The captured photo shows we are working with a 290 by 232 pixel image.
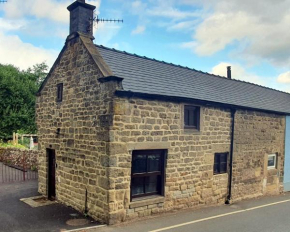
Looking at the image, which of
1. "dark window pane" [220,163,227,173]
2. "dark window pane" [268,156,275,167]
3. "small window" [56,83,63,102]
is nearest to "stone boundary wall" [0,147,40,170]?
"small window" [56,83,63,102]

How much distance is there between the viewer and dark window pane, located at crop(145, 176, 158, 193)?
932 cm

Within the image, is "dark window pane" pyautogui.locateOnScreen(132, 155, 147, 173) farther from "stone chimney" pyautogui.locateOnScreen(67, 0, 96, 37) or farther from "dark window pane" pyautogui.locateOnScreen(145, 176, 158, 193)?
"stone chimney" pyautogui.locateOnScreen(67, 0, 96, 37)

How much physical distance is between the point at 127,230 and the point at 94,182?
1.93 metres

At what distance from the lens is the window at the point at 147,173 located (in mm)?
8945

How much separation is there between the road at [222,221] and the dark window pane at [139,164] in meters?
1.69

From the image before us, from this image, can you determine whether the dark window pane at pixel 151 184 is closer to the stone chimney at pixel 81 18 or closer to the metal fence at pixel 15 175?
A: the stone chimney at pixel 81 18

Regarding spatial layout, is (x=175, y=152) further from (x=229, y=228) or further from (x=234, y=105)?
(x=234, y=105)

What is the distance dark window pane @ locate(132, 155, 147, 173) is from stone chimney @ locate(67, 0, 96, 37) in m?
5.11

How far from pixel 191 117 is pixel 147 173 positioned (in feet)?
9.79

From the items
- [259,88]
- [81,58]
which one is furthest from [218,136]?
[259,88]

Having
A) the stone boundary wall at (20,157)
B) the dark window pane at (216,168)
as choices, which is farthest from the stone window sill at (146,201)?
the stone boundary wall at (20,157)

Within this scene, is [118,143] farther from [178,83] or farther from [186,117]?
[178,83]

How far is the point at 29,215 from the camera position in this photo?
30.1 ft

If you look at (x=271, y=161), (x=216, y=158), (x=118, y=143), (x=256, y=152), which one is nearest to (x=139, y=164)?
(x=118, y=143)
